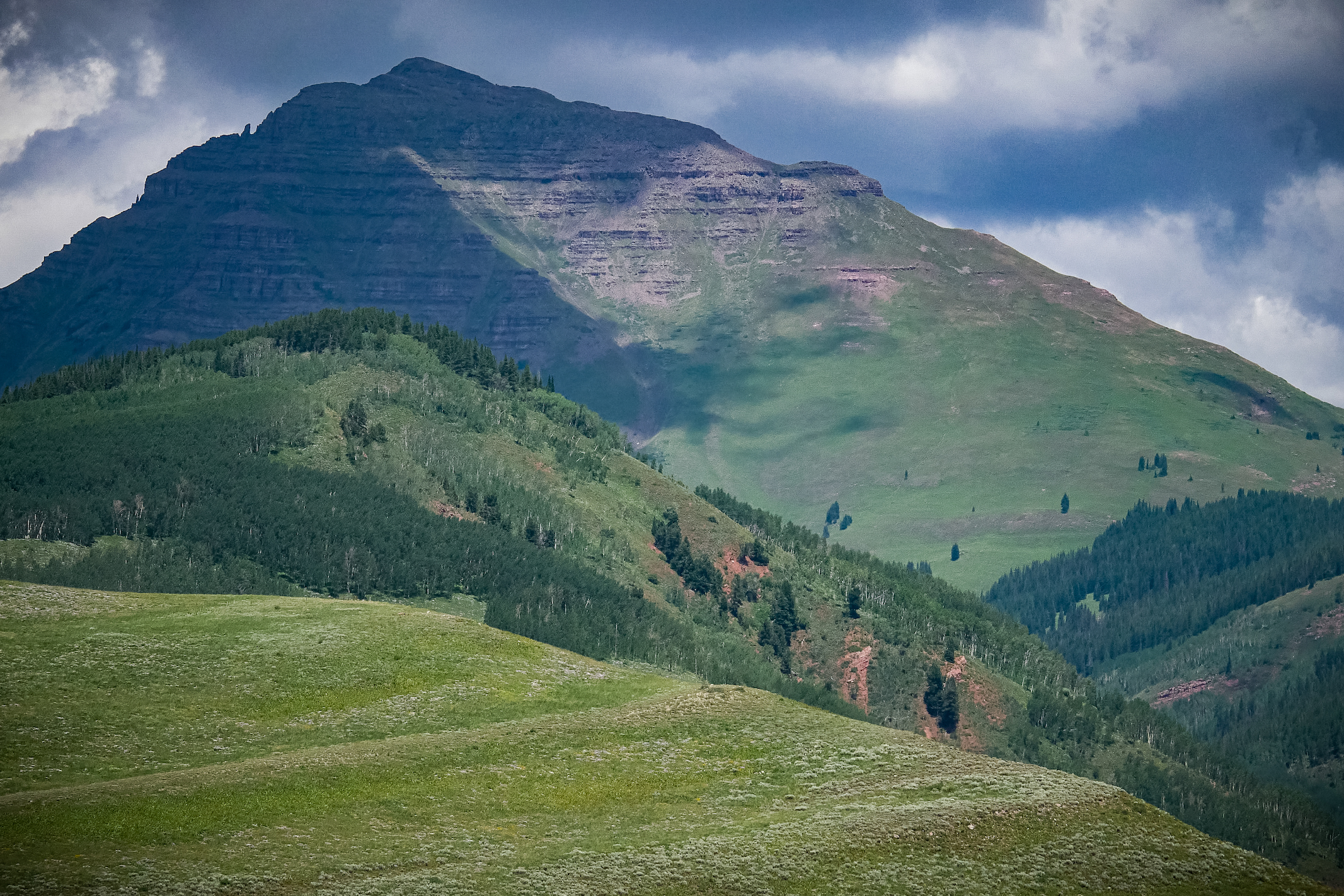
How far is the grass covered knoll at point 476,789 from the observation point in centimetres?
7669

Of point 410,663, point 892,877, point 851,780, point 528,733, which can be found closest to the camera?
point 892,877

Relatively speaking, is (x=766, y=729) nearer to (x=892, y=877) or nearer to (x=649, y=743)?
(x=649, y=743)

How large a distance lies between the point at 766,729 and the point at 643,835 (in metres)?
24.3

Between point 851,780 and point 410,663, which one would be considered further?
point 410,663

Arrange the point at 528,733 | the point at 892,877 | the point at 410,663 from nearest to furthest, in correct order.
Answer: the point at 892,877, the point at 528,733, the point at 410,663

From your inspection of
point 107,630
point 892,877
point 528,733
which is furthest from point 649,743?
point 107,630

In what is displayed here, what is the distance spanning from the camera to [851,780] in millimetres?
96375

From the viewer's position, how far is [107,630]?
123 m

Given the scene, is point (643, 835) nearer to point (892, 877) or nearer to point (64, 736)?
point (892, 877)

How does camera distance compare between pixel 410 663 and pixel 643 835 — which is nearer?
pixel 643 835

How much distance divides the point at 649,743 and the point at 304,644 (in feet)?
125

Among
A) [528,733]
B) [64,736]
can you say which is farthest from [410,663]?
[64,736]

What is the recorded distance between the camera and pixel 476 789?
3580 inches

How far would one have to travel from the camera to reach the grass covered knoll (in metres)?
76.7
